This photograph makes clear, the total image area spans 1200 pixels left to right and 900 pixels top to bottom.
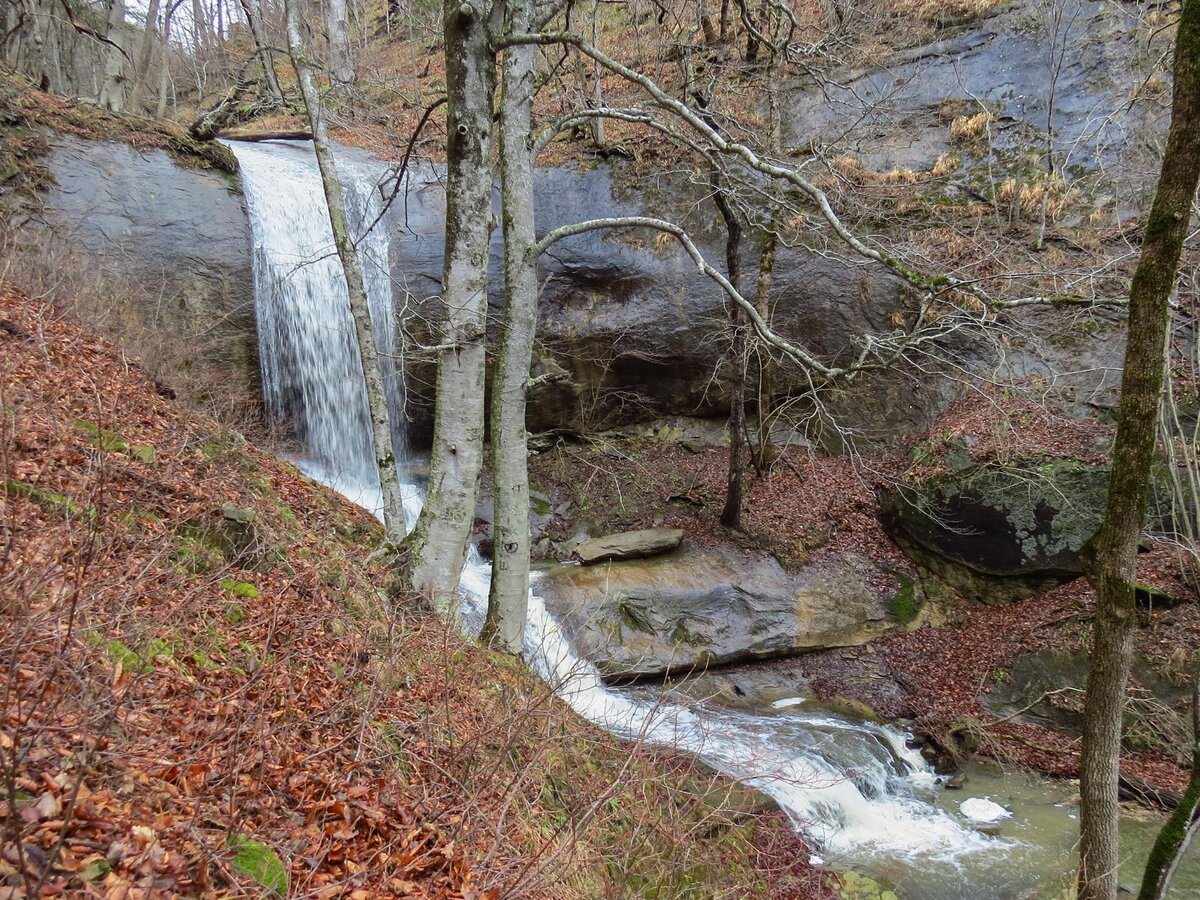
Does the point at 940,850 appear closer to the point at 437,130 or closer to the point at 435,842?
the point at 435,842

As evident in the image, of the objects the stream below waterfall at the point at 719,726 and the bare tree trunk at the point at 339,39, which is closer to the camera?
the stream below waterfall at the point at 719,726

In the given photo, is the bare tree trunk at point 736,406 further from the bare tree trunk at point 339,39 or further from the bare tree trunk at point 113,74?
the bare tree trunk at point 113,74

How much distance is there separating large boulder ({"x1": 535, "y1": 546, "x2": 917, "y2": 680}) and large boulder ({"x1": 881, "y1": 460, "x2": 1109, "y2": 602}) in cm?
91

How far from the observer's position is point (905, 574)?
35.2 ft

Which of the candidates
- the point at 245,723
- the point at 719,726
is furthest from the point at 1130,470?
the point at 719,726

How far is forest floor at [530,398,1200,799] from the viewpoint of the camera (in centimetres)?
792

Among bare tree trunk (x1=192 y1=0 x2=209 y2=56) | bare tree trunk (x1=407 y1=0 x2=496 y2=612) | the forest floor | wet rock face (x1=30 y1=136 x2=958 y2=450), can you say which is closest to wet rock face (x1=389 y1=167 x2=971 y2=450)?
wet rock face (x1=30 y1=136 x2=958 y2=450)

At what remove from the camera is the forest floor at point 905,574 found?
7.92 m

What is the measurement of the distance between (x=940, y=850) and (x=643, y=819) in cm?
412

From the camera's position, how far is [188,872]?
2.06 metres

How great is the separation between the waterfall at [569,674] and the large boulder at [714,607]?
49 cm

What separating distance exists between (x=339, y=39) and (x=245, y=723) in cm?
1621

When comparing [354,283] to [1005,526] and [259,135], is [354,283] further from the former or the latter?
[1005,526]

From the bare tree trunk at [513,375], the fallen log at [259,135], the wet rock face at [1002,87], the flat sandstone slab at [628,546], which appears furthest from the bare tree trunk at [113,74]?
the wet rock face at [1002,87]
